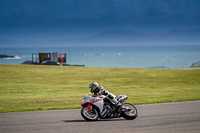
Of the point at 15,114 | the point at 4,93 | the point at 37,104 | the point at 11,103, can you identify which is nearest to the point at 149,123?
the point at 15,114

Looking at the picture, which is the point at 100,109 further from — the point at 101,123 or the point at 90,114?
the point at 101,123

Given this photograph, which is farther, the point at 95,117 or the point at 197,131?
the point at 95,117

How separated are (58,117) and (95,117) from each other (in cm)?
171

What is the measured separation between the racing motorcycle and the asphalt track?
0.22m

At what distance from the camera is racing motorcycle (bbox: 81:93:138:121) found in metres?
10.1

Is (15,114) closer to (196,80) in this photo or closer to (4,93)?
(4,93)

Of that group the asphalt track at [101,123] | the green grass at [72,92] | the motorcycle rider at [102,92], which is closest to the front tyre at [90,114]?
the asphalt track at [101,123]

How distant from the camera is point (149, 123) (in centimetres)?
974

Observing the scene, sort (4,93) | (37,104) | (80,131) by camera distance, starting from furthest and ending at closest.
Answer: (4,93) → (37,104) → (80,131)

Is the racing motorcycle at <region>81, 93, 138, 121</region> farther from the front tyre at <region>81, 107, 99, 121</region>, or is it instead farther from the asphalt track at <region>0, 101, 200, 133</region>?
the asphalt track at <region>0, 101, 200, 133</region>

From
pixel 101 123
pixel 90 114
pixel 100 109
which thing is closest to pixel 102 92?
pixel 100 109

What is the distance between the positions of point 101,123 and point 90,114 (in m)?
0.66

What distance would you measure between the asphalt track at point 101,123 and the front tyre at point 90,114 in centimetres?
21

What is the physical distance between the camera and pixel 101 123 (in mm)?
9812
